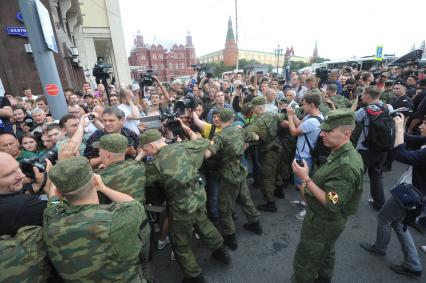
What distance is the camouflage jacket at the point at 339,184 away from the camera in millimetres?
1974

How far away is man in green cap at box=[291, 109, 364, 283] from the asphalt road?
0.68 metres

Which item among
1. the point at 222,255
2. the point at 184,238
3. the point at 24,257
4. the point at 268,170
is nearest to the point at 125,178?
the point at 24,257

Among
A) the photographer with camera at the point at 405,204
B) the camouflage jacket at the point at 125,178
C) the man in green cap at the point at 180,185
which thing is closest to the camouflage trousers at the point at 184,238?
the man in green cap at the point at 180,185

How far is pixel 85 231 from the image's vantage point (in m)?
1.42

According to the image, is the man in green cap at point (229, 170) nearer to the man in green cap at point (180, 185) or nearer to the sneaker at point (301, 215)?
the man in green cap at point (180, 185)

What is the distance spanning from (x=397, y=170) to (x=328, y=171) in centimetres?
435

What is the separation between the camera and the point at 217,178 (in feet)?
11.4

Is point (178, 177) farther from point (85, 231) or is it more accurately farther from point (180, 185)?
point (85, 231)

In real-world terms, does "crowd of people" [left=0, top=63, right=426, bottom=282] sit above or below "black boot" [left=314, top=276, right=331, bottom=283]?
above

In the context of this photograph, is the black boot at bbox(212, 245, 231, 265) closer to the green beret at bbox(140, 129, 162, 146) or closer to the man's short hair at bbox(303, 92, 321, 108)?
the green beret at bbox(140, 129, 162, 146)

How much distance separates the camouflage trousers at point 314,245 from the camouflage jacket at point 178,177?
1.10 m

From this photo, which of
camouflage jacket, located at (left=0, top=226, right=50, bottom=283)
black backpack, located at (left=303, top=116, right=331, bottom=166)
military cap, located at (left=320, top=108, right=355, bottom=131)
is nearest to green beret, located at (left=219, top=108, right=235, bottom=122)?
black backpack, located at (left=303, top=116, right=331, bottom=166)

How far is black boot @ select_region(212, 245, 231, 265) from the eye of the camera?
2924 mm

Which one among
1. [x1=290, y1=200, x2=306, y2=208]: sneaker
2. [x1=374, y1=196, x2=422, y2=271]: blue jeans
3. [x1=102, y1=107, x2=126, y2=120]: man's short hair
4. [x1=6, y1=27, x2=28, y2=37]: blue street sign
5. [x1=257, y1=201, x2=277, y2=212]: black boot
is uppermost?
[x1=6, y1=27, x2=28, y2=37]: blue street sign
